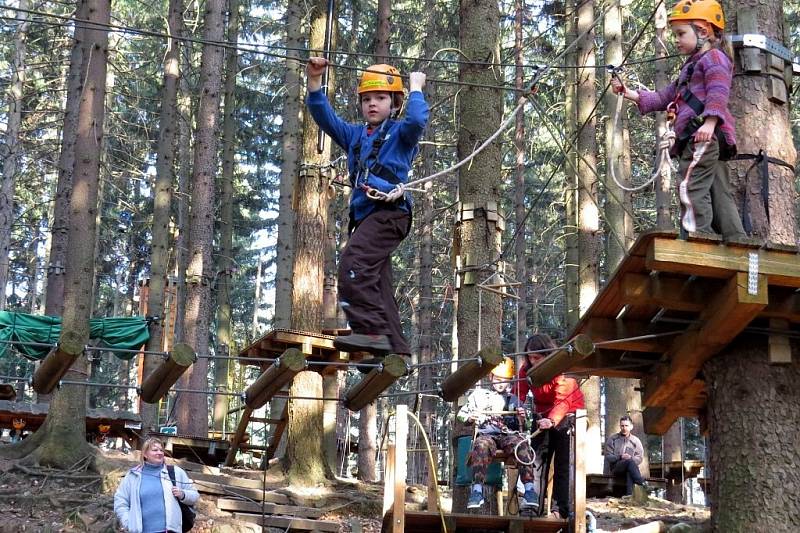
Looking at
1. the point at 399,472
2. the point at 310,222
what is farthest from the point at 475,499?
the point at 310,222

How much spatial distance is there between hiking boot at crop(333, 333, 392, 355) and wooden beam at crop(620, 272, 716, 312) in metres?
1.59

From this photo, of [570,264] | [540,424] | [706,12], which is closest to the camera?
[706,12]

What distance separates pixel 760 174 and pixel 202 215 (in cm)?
1186

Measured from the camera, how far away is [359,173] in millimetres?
6832

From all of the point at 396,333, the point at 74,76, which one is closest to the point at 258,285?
the point at 74,76

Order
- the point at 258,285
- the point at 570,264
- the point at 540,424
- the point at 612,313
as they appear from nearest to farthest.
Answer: the point at 612,313
the point at 540,424
the point at 570,264
the point at 258,285

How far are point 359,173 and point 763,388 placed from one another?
2992 millimetres

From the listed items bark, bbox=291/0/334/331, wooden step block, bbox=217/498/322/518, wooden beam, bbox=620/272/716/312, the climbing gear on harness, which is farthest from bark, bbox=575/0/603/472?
wooden beam, bbox=620/272/716/312

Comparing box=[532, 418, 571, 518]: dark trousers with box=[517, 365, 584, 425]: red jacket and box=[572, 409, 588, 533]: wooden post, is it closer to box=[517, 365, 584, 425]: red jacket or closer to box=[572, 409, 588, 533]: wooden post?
box=[517, 365, 584, 425]: red jacket

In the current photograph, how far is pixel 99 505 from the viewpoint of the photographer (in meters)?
10.3

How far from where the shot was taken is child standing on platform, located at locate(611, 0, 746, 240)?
6.25 metres

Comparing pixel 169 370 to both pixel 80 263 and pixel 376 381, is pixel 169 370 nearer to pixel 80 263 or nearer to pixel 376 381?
pixel 376 381

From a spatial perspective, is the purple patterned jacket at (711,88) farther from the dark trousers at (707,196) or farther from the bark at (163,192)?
the bark at (163,192)

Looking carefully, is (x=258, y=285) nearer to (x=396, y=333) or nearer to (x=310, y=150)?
(x=310, y=150)
